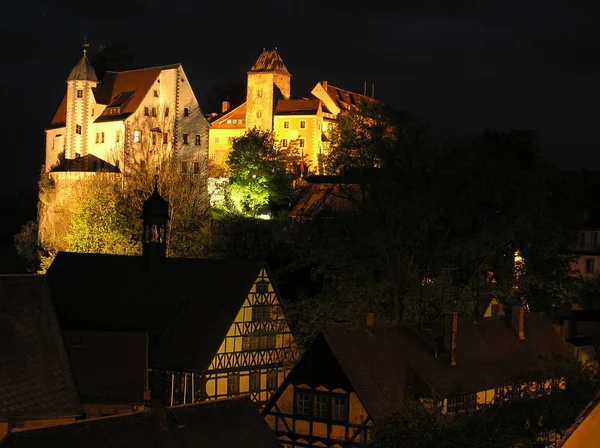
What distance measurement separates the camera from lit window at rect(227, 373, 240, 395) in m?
37.1

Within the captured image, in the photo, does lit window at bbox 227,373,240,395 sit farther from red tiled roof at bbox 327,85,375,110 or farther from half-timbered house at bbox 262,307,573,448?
red tiled roof at bbox 327,85,375,110

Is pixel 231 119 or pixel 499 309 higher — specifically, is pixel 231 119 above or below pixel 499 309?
above

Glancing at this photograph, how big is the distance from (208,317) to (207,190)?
146 ft

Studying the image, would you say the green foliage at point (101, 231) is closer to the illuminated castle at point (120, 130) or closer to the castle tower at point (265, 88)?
the illuminated castle at point (120, 130)

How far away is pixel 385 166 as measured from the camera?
4006cm

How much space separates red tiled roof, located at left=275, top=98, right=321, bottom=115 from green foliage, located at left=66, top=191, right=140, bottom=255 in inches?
1567

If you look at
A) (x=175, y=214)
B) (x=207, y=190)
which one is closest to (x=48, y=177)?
(x=207, y=190)

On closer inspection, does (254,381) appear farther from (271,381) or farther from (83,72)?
(83,72)

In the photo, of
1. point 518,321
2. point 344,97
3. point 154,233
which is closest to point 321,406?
point 518,321

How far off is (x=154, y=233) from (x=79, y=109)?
45399 millimetres

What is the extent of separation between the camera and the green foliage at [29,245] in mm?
82500

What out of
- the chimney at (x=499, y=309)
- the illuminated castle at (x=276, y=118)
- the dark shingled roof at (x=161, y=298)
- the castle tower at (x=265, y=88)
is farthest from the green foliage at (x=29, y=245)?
the chimney at (x=499, y=309)

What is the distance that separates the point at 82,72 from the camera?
290ft

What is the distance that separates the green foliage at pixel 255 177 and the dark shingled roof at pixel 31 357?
49.9 metres
